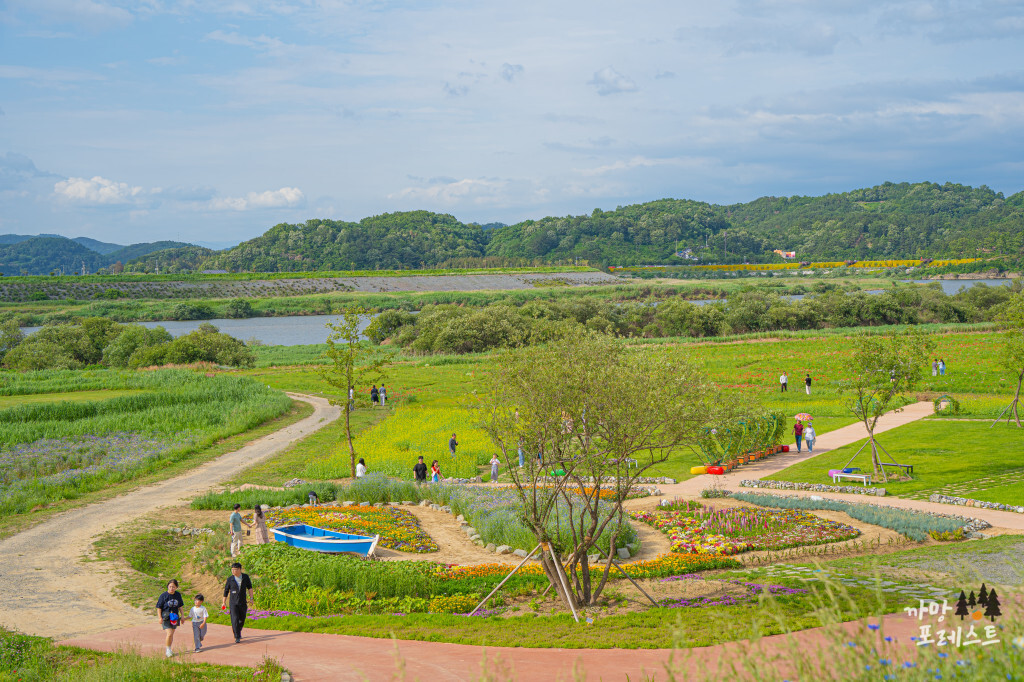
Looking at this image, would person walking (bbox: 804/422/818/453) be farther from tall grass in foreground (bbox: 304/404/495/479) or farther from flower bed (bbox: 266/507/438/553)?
flower bed (bbox: 266/507/438/553)

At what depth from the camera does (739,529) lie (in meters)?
19.9

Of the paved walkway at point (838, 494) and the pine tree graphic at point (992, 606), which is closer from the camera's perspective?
the pine tree graphic at point (992, 606)

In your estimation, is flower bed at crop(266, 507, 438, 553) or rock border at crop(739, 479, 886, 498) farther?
rock border at crop(739, 479, 886, 498)

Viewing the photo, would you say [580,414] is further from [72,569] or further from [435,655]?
[72,569]

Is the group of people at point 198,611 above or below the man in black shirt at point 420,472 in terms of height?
above

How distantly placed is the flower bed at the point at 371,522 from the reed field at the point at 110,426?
33.8ft

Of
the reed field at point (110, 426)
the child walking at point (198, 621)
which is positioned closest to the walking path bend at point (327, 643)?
the child walking at point (198, 621)

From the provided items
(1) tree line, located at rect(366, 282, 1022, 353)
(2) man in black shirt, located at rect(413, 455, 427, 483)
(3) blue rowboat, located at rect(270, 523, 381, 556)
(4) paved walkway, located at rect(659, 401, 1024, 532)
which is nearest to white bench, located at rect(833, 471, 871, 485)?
(4) paved walkway, located at rect(659, 401, 1024, 532)

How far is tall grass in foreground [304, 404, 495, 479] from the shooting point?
29.9 meters

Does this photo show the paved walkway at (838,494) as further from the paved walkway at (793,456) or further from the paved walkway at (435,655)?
the paved walkway at (435,655)

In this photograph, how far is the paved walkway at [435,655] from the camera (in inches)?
416

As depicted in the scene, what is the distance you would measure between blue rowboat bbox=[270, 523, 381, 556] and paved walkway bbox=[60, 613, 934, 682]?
14.0 feet

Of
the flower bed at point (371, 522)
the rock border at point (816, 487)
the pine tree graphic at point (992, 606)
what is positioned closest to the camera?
the pine tree graphic at point (992, 606)
